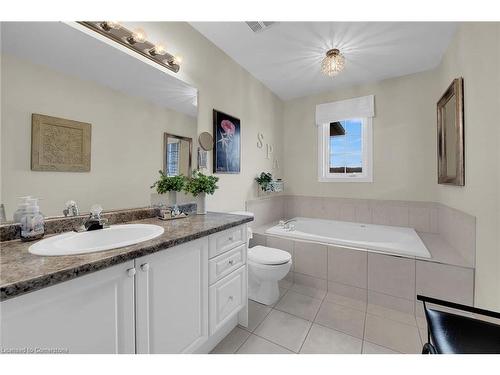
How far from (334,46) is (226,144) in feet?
4.79

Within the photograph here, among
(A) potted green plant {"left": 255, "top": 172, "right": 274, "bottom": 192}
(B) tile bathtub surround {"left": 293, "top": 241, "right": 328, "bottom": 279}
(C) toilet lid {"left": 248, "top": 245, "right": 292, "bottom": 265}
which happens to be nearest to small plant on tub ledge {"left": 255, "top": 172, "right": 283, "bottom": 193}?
(A) potted green plant {"left": 255, "top": 172, "right": 274, "bottom": 192}

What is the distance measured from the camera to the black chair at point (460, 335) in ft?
2.70

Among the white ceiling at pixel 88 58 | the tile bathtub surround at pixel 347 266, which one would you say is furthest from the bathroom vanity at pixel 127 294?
the tile bathtub surround at pixel 347 266

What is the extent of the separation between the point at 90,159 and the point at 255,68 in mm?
2099

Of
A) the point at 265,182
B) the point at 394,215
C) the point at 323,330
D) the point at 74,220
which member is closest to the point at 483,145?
the point at 394,215

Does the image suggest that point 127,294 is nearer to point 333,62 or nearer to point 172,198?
point 172,198

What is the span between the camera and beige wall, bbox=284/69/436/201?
2531mm

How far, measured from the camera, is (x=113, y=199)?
1311 millimetres

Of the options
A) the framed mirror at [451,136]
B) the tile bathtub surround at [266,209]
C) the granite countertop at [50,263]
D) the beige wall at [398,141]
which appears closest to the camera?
the granite countertop at [50,263]

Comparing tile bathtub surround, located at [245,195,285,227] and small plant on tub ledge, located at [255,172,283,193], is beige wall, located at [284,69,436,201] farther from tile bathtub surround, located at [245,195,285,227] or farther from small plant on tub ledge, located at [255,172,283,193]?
small plant on tub ledge, located at [255,172,283,193]

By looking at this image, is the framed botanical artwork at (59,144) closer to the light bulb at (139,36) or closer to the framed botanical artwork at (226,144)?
the light bulb at (139,36)

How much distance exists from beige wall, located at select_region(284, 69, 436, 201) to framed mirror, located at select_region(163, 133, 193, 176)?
2.11 m

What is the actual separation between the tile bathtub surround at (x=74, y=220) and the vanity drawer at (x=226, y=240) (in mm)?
552
